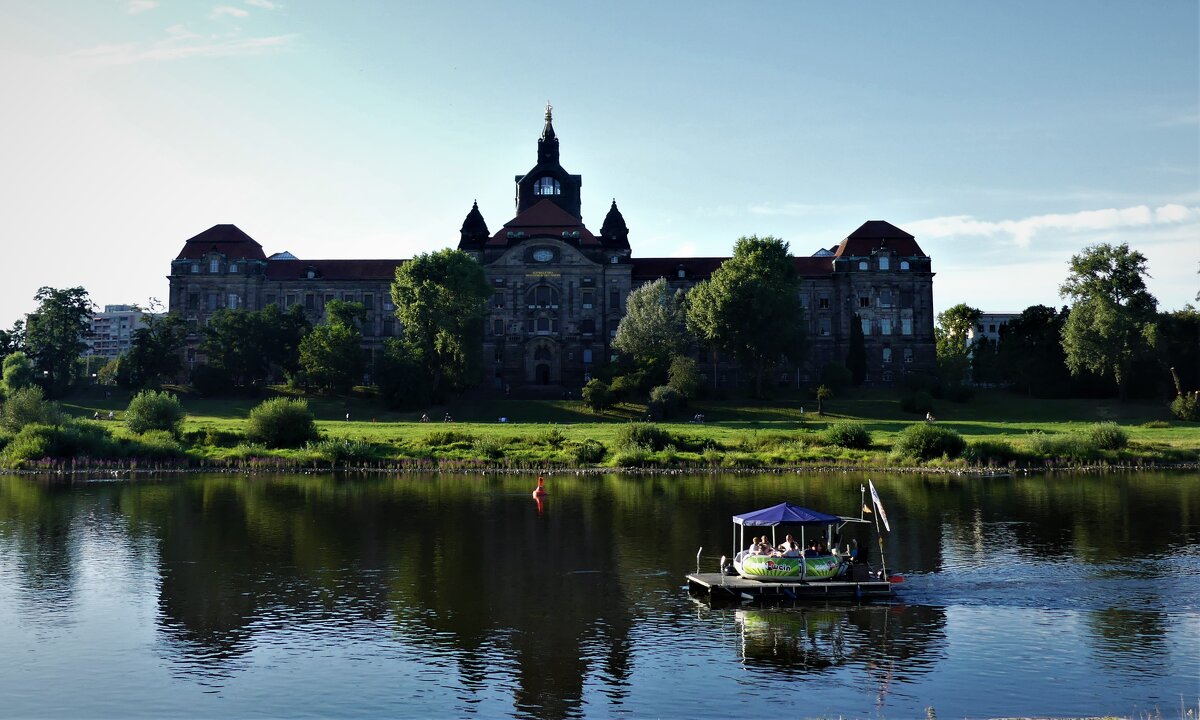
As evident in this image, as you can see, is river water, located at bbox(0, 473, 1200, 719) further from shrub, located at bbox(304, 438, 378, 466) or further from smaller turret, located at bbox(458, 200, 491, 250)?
smaller turret, located at bbox(458, 200, 491, 250)

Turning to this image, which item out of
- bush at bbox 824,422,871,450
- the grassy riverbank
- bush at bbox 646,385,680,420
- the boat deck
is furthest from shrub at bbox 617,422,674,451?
the boat deck

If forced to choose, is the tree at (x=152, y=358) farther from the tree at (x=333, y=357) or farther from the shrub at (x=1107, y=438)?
the shrub at (x=1107, y=438)

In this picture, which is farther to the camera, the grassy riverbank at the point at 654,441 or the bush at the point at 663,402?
the bush at the point at 663,402

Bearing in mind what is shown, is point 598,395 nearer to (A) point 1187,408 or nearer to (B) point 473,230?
(B) point 473,230

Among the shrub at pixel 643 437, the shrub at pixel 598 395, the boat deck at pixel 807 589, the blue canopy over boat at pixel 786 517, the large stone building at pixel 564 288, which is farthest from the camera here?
the large stone building at pixel 564 288

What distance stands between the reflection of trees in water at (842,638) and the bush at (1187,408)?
72642 mm

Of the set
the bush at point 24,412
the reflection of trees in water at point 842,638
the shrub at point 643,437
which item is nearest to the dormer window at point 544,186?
the shrub at point 643,437

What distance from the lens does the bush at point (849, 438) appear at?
7675 centimetres

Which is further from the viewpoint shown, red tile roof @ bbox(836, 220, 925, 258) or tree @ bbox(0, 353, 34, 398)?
red tile roof @ bbox(836, 220, 925, 258)

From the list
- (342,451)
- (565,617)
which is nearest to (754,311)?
(342,451)

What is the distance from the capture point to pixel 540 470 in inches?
2813

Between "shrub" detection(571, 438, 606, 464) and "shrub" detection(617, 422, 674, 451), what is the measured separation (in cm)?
162

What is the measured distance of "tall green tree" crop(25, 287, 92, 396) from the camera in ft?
357

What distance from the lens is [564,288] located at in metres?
117
